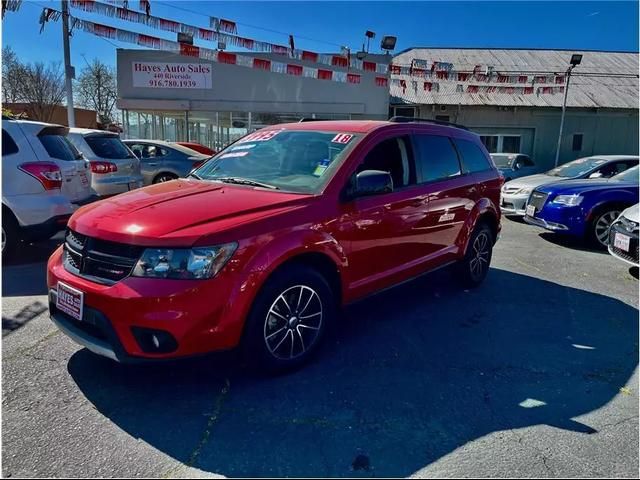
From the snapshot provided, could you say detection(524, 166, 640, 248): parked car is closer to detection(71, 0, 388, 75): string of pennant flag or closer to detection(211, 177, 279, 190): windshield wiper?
detection(211, 177, 279, 190): windshield wiper

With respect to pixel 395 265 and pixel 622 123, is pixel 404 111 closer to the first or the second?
pixel 622 123

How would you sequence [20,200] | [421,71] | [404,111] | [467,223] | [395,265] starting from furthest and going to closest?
[404,111] < [421,71] < [20,200] < [467,223] < [395,265]

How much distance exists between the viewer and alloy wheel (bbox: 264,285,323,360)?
3.03m

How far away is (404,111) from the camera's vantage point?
20.0 meters

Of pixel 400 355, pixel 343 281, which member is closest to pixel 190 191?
pixel 343 281

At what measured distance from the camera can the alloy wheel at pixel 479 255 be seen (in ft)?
16.9

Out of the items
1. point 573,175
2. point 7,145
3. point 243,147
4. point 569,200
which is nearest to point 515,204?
point 573,175

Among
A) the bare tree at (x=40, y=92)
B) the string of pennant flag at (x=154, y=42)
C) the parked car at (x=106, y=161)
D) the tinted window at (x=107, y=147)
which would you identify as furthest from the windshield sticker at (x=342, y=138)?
the bare tree at (x=40, y=92)

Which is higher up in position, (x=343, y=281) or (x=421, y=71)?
(x=421, y=71)

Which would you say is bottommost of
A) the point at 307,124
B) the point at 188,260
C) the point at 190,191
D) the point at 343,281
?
the point at 343,281

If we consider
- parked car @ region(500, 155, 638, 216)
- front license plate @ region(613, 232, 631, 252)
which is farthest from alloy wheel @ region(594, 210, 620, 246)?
parked car @ region(500, 155, 638, 216)

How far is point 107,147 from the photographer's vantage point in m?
7.82

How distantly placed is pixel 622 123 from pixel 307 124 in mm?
21295

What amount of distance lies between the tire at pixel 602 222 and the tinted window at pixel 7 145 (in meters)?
8.30
